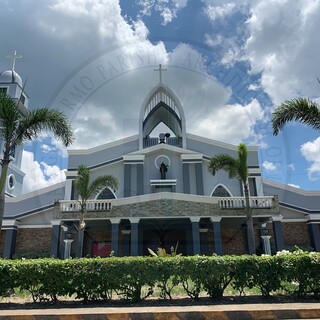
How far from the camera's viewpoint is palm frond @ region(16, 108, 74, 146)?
1144 centimetres

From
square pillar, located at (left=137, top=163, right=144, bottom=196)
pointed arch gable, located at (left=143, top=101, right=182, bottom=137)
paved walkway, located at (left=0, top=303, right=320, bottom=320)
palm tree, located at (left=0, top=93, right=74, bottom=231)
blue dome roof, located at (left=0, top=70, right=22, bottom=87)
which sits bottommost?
paved walkway, located at (left=0, top=303, right=320, bottom=320)

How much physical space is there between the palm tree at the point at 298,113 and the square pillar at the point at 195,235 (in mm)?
8284

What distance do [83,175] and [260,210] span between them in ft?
33.6

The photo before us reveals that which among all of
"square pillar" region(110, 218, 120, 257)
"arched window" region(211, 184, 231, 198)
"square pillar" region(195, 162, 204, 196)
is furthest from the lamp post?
"square pillar" region(110, 218, 120, 257)

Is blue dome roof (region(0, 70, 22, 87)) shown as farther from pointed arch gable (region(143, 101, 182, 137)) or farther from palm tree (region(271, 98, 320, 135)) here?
palm tree (region(271, 98, 320, 135))

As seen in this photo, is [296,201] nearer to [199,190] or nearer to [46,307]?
[199,190]

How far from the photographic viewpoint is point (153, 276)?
757cm

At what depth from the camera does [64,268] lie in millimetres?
7590

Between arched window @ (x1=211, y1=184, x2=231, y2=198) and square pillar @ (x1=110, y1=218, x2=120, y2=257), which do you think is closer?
square pillar @ (x1=110, y1=218, x2=120, y2=257)

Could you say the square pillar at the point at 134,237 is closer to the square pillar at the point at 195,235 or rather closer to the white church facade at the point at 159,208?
the white church facade at the point at 159,208

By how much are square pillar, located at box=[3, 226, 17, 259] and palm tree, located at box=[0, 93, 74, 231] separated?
1117 cm

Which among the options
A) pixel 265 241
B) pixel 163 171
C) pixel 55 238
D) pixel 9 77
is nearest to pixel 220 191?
pixel 163 171

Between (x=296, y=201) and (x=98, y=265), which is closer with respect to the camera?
(x=98, y=265)

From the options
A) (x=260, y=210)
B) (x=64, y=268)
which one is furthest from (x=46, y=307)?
(x=260, y=210)
